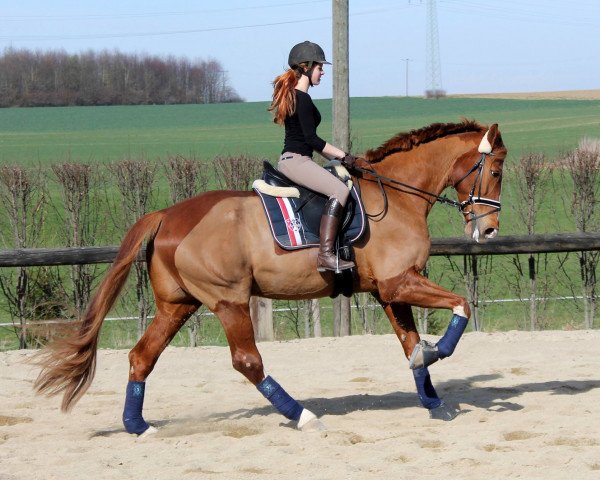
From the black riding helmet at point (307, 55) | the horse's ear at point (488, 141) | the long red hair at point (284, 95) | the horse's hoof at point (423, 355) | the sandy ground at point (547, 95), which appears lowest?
the horse's hoof at point (423, 355)

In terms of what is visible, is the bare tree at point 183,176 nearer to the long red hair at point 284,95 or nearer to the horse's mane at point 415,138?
the horse's mane at point 415,138

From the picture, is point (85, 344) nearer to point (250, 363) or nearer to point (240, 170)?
point (250, 363)

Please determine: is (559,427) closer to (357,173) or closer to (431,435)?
(431,435)

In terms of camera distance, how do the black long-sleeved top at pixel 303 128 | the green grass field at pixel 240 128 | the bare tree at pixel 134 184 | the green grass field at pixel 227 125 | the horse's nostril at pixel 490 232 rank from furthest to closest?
the green grass field at pixel 227 125 < the green grass field at pixel 240 128 < the bare tree at pixel 134 184 < the horse's nostril at pixel 490 232 < the black long-sleeved top at pixel 303 128

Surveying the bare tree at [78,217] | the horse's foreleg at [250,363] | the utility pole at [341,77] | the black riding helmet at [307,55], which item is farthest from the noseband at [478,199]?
the bare tree at [78,217]

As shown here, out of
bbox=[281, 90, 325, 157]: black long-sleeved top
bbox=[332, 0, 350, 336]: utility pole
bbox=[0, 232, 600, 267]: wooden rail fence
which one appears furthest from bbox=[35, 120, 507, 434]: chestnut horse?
bbox=[332, 0, 350, 336]: utility pole

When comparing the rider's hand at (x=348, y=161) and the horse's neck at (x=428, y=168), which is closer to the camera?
the rider's hand at (x=348, y=161)

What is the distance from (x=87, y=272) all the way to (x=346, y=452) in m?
6.37

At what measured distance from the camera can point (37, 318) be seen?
11.1m

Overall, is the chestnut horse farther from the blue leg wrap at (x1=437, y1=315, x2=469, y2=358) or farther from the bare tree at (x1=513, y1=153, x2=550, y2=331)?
the bare tree at (x1=513, y1=153, x2=550, y2=331)

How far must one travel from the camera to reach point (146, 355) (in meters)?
6.43

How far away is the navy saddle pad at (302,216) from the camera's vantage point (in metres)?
6.27

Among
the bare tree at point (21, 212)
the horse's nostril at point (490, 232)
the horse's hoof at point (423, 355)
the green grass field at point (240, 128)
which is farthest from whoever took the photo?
the green grass field at point (240, 128)

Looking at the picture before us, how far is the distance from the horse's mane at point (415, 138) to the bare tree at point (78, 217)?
5.39 m
